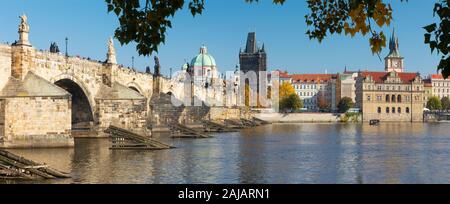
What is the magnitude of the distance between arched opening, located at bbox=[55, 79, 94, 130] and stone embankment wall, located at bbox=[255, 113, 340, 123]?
6334 cm

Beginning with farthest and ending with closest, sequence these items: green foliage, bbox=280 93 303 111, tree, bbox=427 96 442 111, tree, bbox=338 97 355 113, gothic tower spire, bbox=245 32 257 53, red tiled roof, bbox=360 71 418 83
Result: gothic tower spire, bbox=245 32 257 53 → tree, bbox=427 96 442 111 → red tiled roof, bbox=360 71 418 83 → green foliage, bbox=280 93 303 111 → tree, bbox=338 97 355 113

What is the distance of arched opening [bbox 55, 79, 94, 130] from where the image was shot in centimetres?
4312

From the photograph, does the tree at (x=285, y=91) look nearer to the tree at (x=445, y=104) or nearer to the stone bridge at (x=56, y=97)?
the tree at (x=445, y=104)

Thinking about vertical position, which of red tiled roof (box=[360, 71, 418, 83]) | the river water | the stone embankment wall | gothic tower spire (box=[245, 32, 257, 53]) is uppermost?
gothic tower spire (box=[245, 32, 257, 53])

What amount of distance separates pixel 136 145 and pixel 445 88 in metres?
157

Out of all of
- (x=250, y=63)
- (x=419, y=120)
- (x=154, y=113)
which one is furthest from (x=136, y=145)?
(x=250, y=63)

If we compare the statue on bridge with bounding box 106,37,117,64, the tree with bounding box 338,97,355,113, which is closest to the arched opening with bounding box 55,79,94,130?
the statue on bridge with bounding box 106,37,117,64

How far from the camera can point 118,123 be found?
142ft

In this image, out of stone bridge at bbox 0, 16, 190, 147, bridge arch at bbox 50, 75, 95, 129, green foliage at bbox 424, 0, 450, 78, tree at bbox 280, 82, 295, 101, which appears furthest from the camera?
tree at bbox 280, 82, 295, 101

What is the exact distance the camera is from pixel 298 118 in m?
107

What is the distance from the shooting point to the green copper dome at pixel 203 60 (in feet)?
534

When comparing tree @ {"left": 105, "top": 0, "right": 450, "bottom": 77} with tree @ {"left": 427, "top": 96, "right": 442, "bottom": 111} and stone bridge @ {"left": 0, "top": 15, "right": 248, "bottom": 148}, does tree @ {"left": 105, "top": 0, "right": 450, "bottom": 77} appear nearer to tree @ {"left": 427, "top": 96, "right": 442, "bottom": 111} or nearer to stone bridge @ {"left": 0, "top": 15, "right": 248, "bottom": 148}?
stone bridge @ {"left": 0, "top": 15, "right": 248, "bottom": 148}

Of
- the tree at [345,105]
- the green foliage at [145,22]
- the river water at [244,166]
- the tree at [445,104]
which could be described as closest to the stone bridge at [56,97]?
the river water at [244,166]

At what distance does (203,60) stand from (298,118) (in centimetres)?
6046
